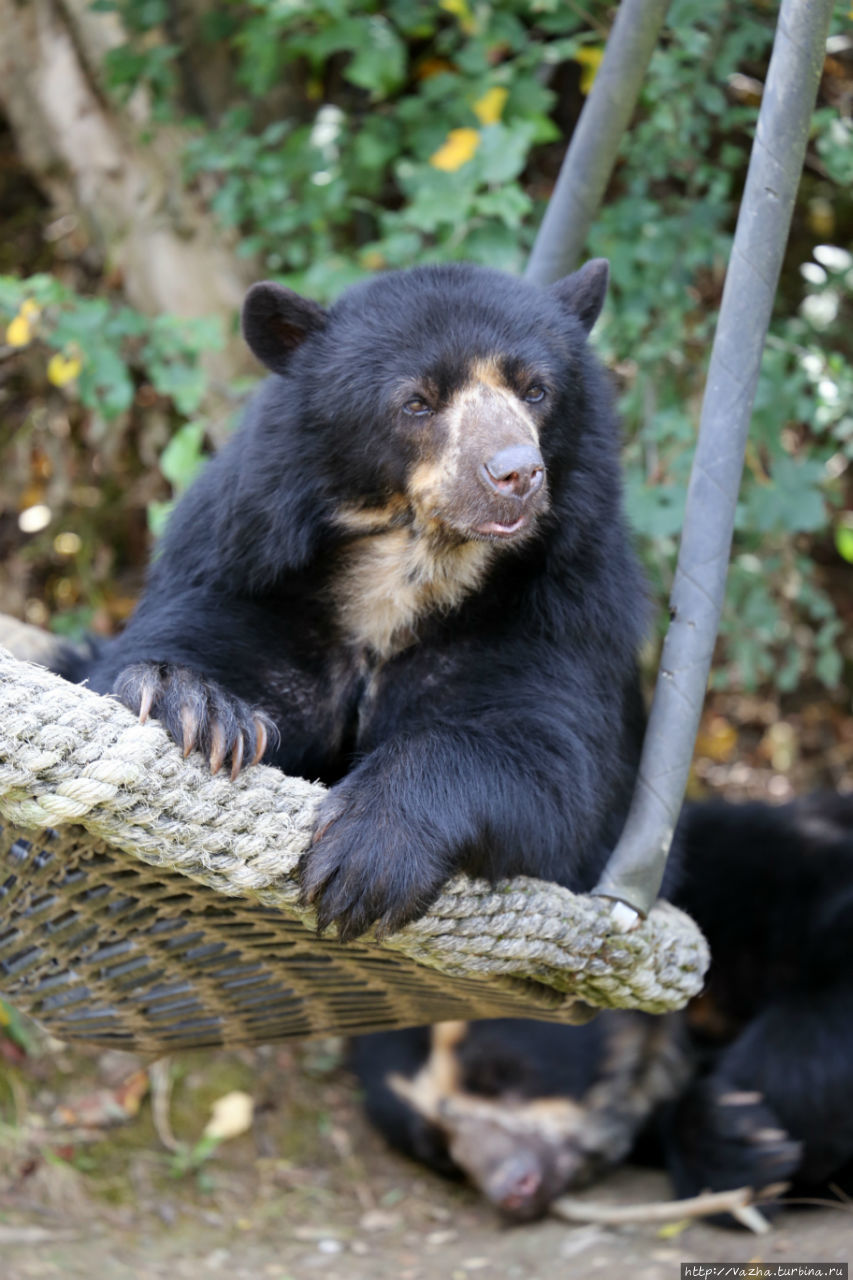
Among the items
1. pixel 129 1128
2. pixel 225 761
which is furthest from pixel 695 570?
A: pixel 129 1128

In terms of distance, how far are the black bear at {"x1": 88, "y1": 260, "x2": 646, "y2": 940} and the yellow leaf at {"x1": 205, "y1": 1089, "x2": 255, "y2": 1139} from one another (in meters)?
1.71

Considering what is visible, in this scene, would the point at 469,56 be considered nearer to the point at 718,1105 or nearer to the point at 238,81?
the point at 238,81

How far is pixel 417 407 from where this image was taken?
246 centimetres

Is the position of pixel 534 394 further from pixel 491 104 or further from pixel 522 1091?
pixel 522 1091

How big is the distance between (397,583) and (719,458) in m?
0.67

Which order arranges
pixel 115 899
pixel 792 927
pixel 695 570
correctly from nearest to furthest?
pixel 115 899 < pixel 695 570 < pixel 792 927

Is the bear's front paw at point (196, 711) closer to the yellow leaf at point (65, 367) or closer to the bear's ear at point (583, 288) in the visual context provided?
the bear's ear at point (583, 288)

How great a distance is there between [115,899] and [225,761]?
33 centimetres

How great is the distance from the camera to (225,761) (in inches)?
74.0

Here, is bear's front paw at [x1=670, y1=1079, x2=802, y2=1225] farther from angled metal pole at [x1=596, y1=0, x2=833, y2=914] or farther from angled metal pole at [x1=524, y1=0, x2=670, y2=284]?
angled metal pole at [x1=524, y1=0, x2=670, y2=284]

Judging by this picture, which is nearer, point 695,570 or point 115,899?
point 115,899

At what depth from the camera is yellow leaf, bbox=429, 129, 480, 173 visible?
11.9 ft

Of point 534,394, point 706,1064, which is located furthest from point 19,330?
point 706,1064

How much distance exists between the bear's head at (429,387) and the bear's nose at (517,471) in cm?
2
